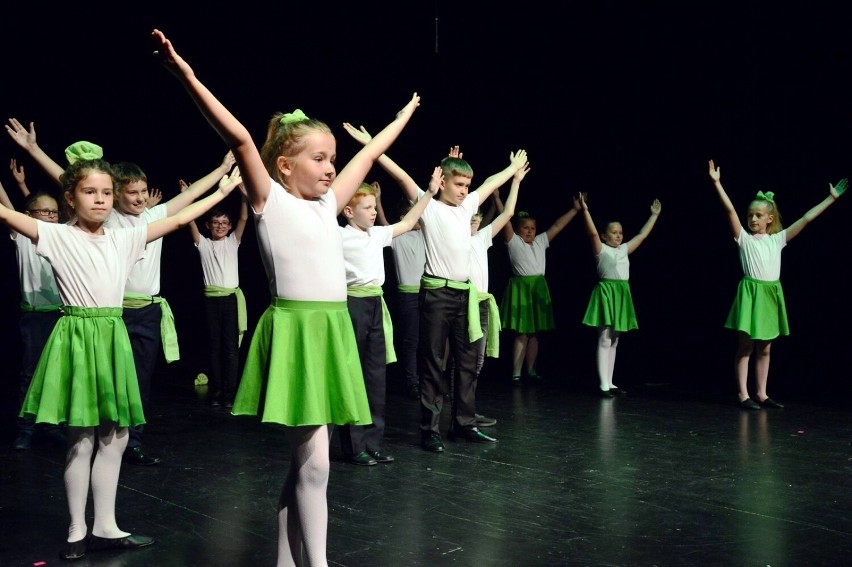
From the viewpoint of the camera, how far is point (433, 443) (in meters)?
3.93

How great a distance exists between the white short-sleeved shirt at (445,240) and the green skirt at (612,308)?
1.95 metres

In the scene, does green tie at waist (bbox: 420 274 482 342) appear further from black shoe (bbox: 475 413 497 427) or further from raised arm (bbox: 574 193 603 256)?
raised arm (bbox: 574 193 603 256)

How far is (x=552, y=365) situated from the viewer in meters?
7.09

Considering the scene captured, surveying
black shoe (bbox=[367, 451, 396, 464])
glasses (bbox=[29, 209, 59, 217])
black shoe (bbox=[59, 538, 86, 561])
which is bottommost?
black shoe (bbox=[59, 538, 86, 561])

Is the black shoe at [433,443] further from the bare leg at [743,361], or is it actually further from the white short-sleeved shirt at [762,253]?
the white short-sleeved shirt at [762,253]

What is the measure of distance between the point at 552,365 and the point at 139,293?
4.07 m

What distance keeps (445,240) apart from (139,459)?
1.54 meters

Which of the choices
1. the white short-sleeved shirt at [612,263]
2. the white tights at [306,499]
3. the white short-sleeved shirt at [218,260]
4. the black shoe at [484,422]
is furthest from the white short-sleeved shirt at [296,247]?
the white short-sleeved shirt at [612,263]

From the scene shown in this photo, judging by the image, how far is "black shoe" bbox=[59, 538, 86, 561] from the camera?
2.47m

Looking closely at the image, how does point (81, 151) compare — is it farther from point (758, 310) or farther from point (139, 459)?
point (758, 310)

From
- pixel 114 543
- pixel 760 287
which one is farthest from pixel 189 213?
pixel 760 287

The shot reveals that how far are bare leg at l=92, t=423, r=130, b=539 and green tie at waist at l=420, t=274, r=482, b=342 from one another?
1.68 meters

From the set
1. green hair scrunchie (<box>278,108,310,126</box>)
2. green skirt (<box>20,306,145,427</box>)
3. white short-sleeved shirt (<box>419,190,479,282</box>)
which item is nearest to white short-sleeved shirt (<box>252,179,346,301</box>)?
green hair scrunchie (<box>278,108,310,126</box>)

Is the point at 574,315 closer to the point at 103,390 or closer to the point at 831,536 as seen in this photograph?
the point at 831,536
